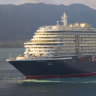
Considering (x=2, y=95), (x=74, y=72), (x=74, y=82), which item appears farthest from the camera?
(x=74, y=72)

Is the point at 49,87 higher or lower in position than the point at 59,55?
lower

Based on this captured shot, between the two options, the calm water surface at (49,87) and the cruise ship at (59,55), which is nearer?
the calm water surface at (49,87)

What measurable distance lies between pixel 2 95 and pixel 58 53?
15409mm

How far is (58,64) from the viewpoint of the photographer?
56812 mm

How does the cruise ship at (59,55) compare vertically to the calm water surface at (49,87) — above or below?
above

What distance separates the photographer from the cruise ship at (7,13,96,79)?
5659cm

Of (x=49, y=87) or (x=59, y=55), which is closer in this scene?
(x=49, y=87)

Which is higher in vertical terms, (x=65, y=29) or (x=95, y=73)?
(x=65, y=29)

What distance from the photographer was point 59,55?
5772cm

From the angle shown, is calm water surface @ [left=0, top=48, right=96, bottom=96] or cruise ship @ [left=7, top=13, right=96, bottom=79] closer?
calm water surface @ [left=0, top=48, right=96, bottom=96]

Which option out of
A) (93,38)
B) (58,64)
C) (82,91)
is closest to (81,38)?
(93,38)

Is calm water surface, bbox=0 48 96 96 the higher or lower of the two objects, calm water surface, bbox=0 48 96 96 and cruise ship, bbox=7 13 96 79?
the lower

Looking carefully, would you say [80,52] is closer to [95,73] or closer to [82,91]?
[95,73]

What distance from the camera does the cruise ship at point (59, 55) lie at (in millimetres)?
56594
